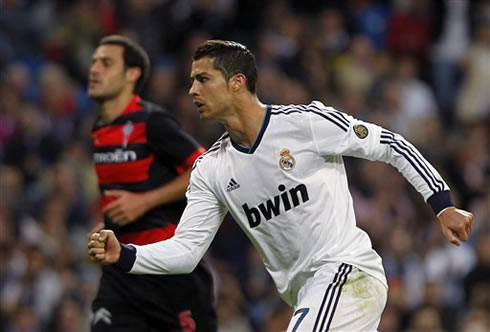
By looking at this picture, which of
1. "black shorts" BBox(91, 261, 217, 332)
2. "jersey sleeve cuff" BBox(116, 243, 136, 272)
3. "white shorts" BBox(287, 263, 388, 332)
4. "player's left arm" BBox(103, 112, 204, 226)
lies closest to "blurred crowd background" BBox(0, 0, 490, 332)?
"black shorts" BBox(91, 261, 217, 332)

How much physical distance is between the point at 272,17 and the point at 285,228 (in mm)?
9457

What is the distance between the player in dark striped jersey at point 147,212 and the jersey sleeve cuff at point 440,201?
1.83 meters

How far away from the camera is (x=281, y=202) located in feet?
20.5

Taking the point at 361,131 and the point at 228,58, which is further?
the point at 228,58

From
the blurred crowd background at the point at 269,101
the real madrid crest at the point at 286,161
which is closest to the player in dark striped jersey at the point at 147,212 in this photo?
the real madrid crest at the point at 286,161

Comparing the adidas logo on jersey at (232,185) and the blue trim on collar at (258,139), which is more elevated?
the blue trim on collar at (258,139)

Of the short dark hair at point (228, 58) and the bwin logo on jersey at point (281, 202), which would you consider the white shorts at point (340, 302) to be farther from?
the short dark hair at point (228, 58)

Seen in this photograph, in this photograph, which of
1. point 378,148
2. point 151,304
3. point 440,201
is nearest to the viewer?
point 440,201

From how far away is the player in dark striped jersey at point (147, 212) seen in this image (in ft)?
24.2

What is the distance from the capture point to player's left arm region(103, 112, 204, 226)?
289 inches

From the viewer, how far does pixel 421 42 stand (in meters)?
15.7

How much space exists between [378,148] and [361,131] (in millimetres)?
126

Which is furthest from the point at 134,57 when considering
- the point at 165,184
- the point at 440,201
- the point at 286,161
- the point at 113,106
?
the point at 440,201

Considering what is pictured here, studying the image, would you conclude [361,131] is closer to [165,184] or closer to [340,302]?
[340,302]
